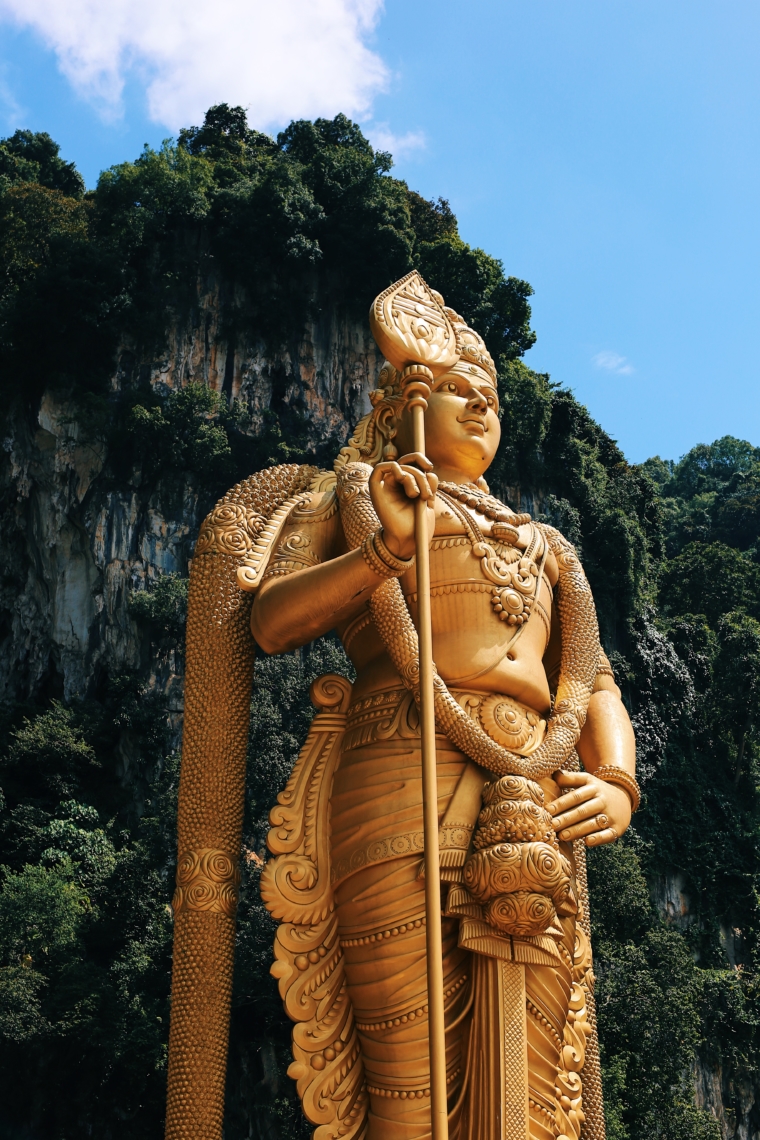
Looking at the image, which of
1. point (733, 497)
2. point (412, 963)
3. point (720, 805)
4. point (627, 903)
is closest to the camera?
point (412, 963)

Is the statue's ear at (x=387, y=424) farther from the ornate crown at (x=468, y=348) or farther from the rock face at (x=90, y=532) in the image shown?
the rock face at (x=90, y=532)

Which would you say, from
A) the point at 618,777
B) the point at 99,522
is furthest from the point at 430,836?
the point at 99,522

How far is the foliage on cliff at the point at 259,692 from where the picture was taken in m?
15.0

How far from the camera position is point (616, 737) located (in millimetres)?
5293

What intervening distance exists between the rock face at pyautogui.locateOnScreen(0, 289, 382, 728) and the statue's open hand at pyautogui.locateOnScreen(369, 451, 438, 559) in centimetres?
1921

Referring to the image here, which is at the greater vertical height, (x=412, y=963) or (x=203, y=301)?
(x=203, y=301)

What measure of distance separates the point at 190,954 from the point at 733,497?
36.5 metres

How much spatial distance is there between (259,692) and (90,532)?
7.59 m

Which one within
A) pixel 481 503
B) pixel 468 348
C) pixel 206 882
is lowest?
pixel 206 882

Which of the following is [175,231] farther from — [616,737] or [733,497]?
[616,737]

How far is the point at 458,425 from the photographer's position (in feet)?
18.1

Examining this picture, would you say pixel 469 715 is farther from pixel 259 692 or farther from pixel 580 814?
pixel 259 692

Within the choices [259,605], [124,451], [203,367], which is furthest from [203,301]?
[259,605]

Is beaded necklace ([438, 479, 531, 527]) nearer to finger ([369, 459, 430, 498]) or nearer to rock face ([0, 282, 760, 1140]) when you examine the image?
finger ([369, 459, 430, 498])
